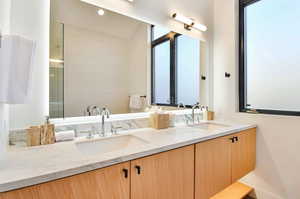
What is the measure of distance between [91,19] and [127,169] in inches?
48.2

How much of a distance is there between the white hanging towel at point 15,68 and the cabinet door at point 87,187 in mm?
396

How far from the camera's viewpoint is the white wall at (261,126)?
67.1 inches

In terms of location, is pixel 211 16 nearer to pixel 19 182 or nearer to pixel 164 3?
pixel 164 3

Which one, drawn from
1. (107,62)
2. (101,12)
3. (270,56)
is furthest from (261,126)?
(101,12)

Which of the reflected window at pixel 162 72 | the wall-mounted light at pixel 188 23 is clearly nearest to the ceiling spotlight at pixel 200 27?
the wall-mounted light at pixel 188 23

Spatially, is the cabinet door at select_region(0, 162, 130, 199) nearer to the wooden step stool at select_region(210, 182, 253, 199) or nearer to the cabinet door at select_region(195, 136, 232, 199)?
the cabinet door at select_region(195, 136, 232, 199)

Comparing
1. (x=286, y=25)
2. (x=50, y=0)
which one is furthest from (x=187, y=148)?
(x=286, y=25)

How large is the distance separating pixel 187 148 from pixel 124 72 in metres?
0.89

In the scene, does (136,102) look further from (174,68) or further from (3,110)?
(3,110)

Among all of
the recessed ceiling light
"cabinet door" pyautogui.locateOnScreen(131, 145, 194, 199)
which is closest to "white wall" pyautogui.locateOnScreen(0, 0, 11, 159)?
"cabinet door" pyautogui.locateOnScreen(131, 145, 194, 199)

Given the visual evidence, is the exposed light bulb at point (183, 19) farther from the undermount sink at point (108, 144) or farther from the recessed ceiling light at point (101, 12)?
the undermount sink at point (108, 144)

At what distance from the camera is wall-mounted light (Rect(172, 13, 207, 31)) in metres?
1.92

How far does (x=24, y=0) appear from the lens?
3.54ft

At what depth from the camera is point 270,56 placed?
1895 mm
